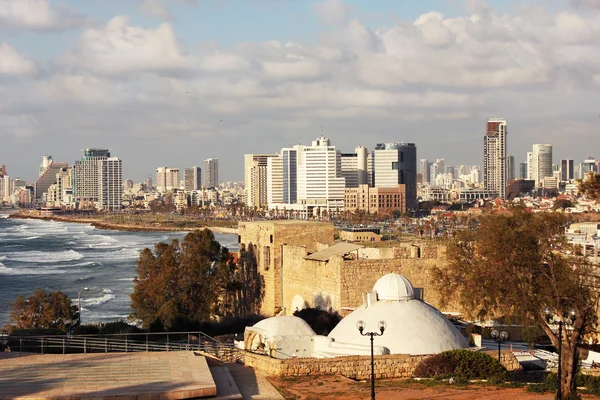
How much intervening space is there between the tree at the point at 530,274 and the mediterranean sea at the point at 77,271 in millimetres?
22828

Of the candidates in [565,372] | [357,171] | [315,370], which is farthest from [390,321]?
[357,171]

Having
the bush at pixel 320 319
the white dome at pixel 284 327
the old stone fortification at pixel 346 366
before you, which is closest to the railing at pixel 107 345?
the white dome at pixel 284 327

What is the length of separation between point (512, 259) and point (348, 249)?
32.1ft

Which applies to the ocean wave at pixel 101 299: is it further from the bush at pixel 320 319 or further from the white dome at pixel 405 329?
the white dome at pixel 405 329

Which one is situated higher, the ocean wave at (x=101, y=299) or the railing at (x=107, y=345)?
the railing at (x=107, y=345)

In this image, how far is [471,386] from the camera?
1447cm

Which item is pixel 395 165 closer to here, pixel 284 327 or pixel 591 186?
pixel 284 327

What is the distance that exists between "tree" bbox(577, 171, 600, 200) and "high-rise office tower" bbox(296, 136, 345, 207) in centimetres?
15335

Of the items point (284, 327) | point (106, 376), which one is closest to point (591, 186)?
point (284, 327)

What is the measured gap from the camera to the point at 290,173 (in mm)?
186750

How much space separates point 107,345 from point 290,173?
169 metres

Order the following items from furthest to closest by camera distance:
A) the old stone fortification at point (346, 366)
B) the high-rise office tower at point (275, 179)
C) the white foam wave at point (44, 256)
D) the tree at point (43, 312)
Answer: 1. the high-rise office tower at point (275, 179)
2. the white foam wave at point (44, 256)
3. the tree at point (43, 312)
4. the old stone fortification at point (346, 366)

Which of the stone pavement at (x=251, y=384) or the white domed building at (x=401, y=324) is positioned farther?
the white domed building at (x=401, y=324)

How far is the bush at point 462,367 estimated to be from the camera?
15234 millimetres
